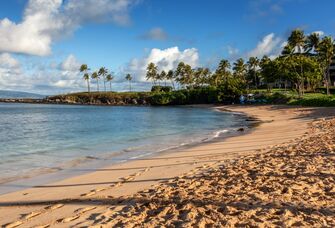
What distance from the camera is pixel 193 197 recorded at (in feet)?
29.2

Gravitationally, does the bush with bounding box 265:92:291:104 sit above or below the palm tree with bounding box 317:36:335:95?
below

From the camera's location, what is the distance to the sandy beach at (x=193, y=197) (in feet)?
23.9

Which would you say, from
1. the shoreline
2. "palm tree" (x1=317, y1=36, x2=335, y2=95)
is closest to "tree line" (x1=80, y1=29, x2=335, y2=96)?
"palm tree" (x1=317, y1=36, x2=335, y2=95)

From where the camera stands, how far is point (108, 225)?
7.30 meters

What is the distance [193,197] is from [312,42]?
343ft

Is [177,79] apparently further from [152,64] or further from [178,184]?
[178,184]

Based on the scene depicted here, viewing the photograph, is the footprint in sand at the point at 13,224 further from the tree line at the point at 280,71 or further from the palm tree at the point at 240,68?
the palm tree at the point at 240,68

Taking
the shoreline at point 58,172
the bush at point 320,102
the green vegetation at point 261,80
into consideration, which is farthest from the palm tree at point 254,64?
the shoreline at point 58,172

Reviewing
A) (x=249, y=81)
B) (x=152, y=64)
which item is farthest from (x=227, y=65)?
(x=152, y=64)

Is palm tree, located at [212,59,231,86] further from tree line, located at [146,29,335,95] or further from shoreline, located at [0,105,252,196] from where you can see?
shoreline, located at [0,105,252,196]

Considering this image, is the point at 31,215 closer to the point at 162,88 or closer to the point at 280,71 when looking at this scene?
the point at 280,71

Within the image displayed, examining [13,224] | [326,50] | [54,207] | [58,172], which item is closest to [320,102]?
[326,50]

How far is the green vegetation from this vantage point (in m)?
83.6

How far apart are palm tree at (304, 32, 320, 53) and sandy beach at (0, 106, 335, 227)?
96357 mm
